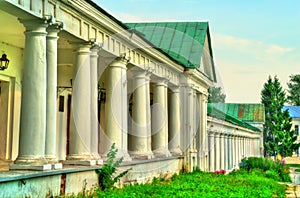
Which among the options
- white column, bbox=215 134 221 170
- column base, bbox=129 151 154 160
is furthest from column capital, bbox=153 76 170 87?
white column, bbox=215 134 221 170

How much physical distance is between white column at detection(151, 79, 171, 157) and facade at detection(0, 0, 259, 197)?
4 cm

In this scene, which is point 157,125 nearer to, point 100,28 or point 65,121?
point 65,121

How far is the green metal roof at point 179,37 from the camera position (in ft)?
89.5

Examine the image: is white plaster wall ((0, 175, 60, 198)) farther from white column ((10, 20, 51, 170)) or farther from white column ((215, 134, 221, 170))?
white column ((215, 134, 221, 170))

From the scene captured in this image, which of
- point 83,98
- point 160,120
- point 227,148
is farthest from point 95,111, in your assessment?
point 227,148

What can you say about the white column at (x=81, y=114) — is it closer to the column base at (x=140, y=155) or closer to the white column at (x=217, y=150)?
the column base at (x=140, y=155)

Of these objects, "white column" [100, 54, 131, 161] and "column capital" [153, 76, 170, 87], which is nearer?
"white column" [100, 54, 131, 161]

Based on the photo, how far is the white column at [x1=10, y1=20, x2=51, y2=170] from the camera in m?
9.48

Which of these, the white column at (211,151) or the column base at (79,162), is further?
the white column at (211,151)

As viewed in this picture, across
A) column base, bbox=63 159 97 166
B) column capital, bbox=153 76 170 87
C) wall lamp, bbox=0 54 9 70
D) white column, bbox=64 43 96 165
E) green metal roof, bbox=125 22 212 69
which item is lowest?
column base, bbox=63 159 97 166

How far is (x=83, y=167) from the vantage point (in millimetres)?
11531

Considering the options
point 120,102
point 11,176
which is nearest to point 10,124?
point 120,102

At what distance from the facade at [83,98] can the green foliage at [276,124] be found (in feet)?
185

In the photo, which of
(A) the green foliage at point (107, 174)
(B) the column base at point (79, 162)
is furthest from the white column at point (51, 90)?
(A) the green foliage at point (107, 174)
